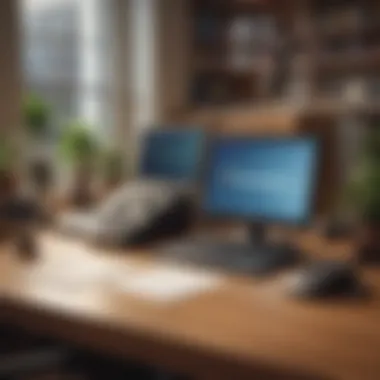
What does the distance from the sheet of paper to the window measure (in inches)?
60.0

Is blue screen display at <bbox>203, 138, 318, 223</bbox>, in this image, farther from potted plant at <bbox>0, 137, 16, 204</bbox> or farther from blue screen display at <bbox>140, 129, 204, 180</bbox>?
potted plant at <bbox>0, 137, 16, 204</bbox>

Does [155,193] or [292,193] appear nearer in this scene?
[292,193]

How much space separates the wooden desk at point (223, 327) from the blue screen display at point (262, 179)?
1.02 ft

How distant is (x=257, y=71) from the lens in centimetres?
435

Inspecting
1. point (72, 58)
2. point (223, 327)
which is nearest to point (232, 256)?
point (223, 327)

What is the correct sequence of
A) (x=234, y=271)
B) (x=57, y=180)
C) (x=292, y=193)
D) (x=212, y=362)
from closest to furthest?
(x=212, y=362)
(x=234, y=271)
(x=292, y=193)
(x=57, y=180)

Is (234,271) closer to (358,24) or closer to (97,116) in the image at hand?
(97,116)

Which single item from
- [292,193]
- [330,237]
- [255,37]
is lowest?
[330,237]

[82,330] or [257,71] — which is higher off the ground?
[257,71]

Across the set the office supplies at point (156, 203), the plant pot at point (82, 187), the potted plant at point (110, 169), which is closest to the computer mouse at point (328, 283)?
the office supplies at point (156, 203)

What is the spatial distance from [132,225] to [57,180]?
36.8 inches

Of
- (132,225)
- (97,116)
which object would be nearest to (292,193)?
(132,225)

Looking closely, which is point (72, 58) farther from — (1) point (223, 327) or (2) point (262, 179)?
(1) point (223, 327)

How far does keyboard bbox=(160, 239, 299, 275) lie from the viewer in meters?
2.15
